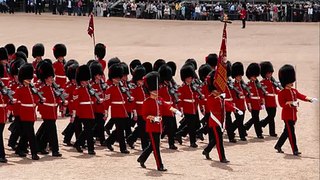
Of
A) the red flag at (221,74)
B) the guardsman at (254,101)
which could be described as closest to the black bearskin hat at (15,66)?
the red flag at (221,74)

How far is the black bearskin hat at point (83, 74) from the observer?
12414mm

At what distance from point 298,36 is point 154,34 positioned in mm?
5718

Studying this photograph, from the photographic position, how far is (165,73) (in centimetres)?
1303

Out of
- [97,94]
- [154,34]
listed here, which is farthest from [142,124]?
[154,34]

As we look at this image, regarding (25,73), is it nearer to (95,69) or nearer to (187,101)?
(95,69)

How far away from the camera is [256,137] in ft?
47.0

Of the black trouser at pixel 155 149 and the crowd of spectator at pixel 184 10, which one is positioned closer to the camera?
the black trouser at pixel 155 149

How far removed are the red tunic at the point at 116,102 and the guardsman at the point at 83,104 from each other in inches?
13.1

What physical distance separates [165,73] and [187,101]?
2.12 feet

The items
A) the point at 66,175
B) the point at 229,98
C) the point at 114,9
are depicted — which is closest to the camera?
the point at 66,175

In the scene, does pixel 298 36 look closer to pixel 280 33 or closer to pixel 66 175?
pixel 280 33

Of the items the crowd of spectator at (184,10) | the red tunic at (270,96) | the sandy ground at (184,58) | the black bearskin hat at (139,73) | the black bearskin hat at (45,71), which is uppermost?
the black bearskin hat at (45,71)

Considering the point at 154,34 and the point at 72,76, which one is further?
the point at 154,34

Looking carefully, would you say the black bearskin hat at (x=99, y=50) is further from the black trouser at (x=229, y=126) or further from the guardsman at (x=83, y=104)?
the black trouser at (x=229, y=126)
